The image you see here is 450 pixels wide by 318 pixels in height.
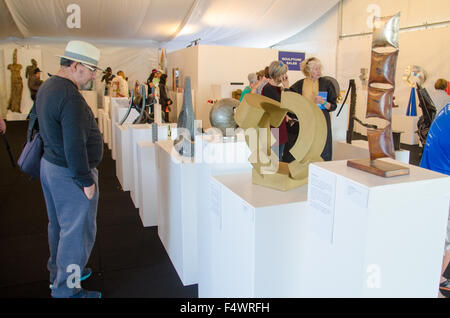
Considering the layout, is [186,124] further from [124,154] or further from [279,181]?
[124,154]

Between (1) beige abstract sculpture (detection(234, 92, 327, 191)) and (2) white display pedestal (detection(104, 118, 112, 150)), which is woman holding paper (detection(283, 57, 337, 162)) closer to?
(1) beige abstract sculpture (detection(234, 92, 327, 191))

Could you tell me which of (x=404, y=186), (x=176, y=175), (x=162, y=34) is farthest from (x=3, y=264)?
(x=162, y=34)

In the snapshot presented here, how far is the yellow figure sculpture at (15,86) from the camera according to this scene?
40.7ft

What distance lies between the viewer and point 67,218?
216cm

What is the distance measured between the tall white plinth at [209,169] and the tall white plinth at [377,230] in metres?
0.67

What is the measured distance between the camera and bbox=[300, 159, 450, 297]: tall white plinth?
127cm

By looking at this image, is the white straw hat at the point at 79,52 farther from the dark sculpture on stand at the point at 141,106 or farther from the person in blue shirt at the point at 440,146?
the dark sculpture on stand at the point at 141,106

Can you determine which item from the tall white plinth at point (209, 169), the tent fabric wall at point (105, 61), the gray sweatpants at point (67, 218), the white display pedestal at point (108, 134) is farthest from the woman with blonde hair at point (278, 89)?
the tent fabric wall at point (105, 61)

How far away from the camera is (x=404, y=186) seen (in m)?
1.29

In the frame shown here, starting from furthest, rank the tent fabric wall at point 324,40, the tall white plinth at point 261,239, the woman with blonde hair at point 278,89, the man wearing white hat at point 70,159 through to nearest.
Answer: the tent fabric wall at point 324,40
the woman with blonde hair at point 278,89
the man wearing white hat at point 70,159
the tall white plinth at point 261,239

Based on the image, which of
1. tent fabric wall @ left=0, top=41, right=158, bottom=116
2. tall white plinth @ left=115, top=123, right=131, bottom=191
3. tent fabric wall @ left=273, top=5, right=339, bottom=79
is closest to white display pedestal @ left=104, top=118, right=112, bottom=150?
tall white plinth @ left=115, top=123, right=131, bottom=191

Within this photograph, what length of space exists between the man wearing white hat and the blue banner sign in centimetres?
864

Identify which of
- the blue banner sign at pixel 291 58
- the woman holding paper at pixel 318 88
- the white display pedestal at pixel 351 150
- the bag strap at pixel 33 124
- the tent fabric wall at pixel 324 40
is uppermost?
the tent fabric wall at pixel 324 40

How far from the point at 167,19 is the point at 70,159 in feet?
33.7
